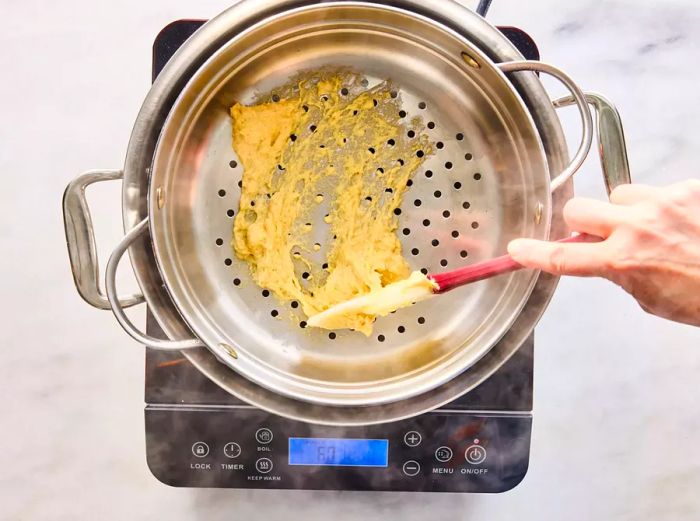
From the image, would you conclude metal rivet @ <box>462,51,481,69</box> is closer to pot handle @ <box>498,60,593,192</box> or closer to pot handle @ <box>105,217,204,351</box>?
pot handle @ <box>498,60,593,192</box>

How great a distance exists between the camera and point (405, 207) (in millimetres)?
607

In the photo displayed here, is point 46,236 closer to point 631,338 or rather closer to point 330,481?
point 330,481

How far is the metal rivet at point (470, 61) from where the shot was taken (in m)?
0.54

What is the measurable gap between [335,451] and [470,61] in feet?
1.37

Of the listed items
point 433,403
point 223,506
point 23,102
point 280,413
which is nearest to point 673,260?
point 433,403

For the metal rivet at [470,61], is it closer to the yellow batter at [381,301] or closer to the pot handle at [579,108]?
the pot handle at [579,108]

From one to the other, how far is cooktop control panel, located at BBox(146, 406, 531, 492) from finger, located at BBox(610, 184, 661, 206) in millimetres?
264

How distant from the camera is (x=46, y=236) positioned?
2.12 ft

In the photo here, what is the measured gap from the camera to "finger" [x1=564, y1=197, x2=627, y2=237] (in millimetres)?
427

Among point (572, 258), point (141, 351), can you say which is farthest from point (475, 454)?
point (141, 351)

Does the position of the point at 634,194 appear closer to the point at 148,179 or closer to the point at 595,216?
the point at 595,216

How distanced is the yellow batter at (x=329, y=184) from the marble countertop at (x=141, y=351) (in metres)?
0.15

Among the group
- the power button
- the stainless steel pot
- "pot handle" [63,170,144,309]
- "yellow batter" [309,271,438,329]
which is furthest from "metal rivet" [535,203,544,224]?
"pot handle" [63,170,144,309]

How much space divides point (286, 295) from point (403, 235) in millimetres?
138
